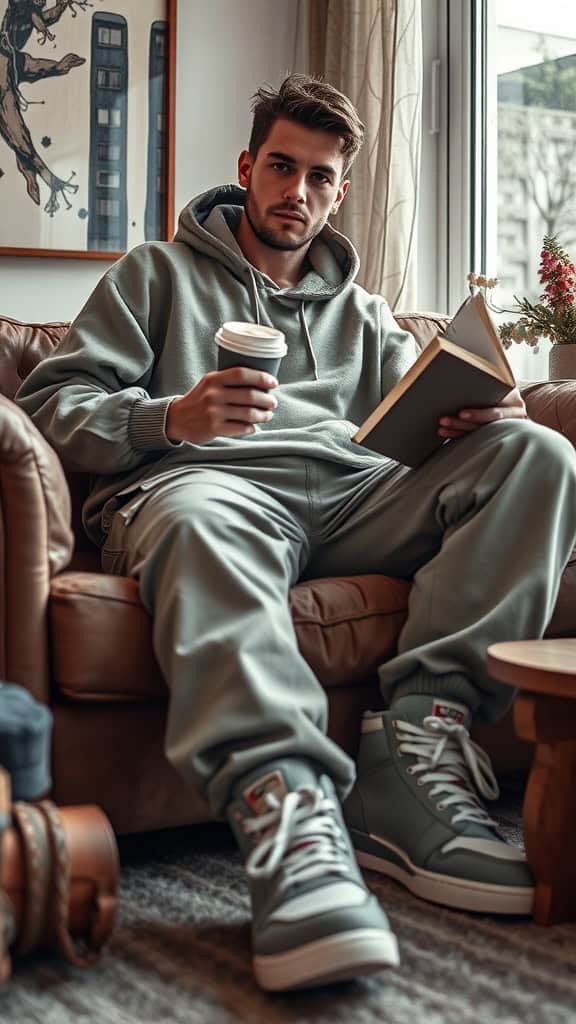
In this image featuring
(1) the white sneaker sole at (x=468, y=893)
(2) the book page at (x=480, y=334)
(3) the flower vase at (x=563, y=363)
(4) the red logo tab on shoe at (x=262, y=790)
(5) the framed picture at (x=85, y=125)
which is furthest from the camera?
(5) the framed picture at (x=85, y=125)

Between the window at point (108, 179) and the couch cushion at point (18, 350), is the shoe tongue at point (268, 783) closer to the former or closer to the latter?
the couch cushion at point (18, 350)

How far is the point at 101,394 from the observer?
1.74 metres

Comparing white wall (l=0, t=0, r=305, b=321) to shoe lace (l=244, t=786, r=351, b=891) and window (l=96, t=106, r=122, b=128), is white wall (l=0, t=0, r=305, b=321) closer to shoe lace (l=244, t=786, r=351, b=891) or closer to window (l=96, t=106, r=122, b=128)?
window (l=96, t=106, r=122, b=128)

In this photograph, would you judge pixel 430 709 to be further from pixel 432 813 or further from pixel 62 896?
pixel 62 896

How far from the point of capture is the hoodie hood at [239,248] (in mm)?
1950

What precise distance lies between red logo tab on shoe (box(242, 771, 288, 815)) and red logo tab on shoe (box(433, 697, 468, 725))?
32 cm

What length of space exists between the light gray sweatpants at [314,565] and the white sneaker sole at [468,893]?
18cm

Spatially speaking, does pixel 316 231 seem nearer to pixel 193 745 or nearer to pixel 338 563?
pixel 338 563

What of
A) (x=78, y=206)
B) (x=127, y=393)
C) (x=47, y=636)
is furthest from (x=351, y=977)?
(x=78, y=206)

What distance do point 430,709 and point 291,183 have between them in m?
0.95

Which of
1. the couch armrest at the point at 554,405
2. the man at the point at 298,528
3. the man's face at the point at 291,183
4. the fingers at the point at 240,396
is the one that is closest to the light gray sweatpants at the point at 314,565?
the man at the point at 298,528

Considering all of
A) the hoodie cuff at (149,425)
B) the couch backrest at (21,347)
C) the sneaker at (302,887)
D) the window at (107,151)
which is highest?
the window at (107,151)

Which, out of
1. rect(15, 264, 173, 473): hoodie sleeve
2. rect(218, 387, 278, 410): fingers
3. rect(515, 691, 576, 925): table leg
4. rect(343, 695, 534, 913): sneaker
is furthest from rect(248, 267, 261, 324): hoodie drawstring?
rect(515, 691, 576, 925): table leg

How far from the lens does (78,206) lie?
2.77 meters
